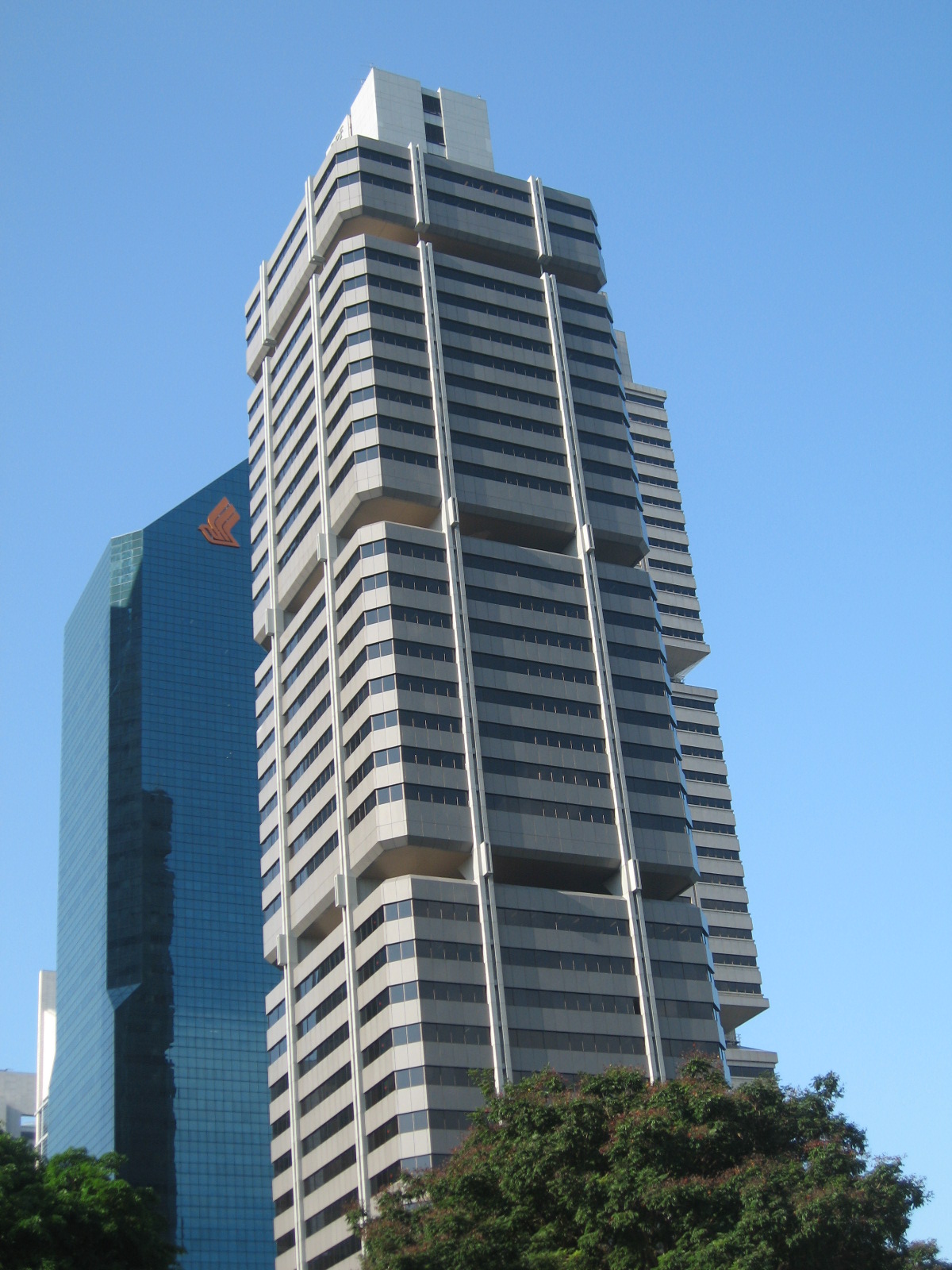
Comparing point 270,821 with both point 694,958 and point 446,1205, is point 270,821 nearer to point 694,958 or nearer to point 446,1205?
point 694,958

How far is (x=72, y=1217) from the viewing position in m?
48.5

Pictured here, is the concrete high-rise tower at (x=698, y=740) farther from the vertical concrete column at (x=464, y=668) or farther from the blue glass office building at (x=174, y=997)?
the blue glass office building at (x=174, y=997)

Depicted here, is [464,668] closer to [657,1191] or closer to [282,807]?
[282,807]

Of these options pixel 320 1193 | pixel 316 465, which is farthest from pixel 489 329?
pixel 320 1193

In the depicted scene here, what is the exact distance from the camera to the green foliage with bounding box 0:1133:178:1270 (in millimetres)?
46469

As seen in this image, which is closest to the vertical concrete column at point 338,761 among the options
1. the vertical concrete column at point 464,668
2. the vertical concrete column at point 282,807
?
the vertical concrete column at point 282,807

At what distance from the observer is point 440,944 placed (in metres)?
90.6

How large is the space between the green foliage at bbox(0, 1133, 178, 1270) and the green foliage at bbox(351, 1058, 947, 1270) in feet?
24.6

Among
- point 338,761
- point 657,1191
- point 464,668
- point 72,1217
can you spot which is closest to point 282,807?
point 338,761

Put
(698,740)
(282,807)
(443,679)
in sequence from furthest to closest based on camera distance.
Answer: (698,740), (282,807), (443,679)

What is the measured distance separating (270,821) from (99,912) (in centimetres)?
8856

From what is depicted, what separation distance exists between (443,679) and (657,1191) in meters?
53.8

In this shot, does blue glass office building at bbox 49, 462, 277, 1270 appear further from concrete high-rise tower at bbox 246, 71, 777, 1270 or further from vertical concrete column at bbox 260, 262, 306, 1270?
concrete high-rise tower at bbox 246, 71, 777, 1270

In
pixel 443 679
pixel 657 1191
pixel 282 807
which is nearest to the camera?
pixel 657 1191
